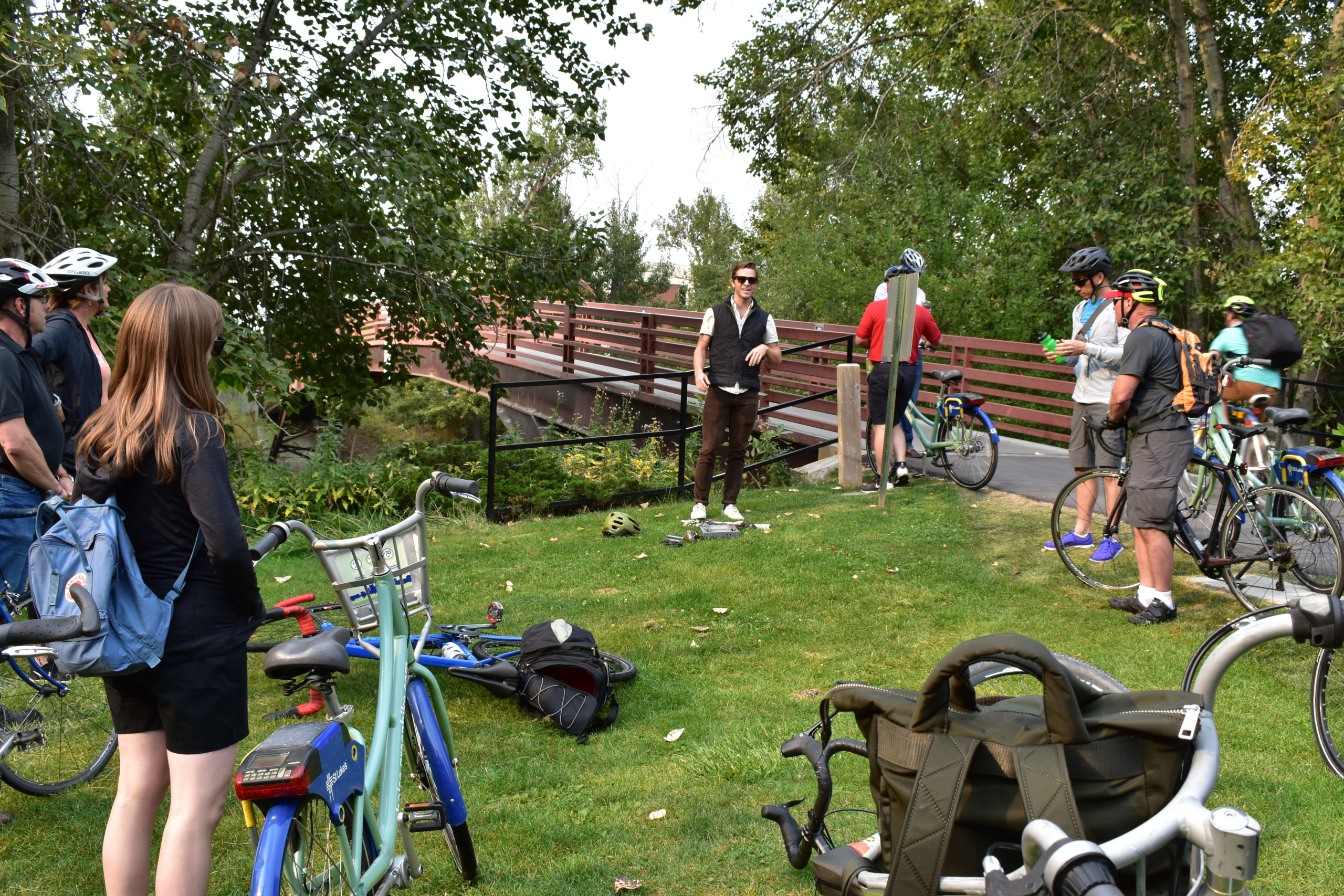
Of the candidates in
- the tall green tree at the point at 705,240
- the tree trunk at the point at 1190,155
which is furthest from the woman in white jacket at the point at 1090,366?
the tall green tree at the point at 705,240

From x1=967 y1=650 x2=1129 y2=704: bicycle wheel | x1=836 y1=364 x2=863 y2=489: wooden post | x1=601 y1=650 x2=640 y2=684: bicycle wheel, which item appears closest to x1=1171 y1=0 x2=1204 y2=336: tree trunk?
x1=836 y1=364 x2=863 y2=489: wooden post

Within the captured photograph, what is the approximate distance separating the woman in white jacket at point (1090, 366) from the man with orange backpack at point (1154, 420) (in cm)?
74

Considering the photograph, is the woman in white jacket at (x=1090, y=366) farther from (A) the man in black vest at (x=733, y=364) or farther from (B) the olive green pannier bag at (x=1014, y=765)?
Answer: (B) the olive green pannier bag at (x=1014, y=765)

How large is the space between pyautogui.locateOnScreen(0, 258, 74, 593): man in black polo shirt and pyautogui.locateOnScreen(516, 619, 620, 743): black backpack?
6.91ft

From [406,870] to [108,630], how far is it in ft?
3.71

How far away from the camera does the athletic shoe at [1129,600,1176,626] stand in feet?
18.7

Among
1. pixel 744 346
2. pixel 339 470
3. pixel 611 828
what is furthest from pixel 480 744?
pixel 339 470

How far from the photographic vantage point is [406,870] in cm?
288

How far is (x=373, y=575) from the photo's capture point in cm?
280

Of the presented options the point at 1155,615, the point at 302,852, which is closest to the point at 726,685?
the point at 1155,615

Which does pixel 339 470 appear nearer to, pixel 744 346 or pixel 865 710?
pixel 744 346

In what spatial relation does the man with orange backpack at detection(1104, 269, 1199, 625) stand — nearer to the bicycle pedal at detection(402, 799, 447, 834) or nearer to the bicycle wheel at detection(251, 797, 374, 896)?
the bicycle pedal at detection(402, 799, 447, 834)

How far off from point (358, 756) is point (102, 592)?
0.73 metres

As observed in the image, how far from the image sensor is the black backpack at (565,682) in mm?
4547
